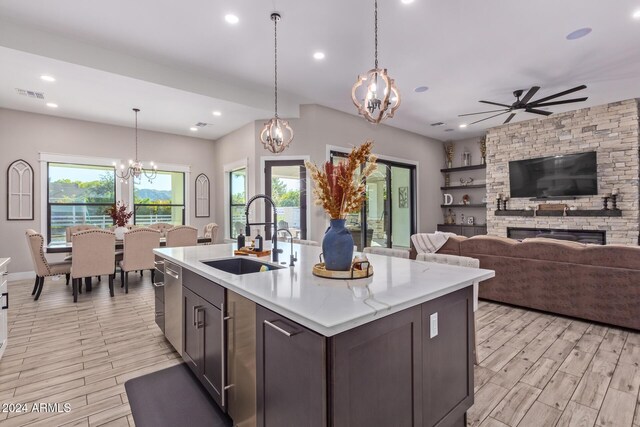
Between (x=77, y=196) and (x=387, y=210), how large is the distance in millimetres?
6592

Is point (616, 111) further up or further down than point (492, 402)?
further up

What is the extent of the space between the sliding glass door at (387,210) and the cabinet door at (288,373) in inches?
200

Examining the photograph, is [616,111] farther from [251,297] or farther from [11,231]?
[11,231]

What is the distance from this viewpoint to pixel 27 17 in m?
3.25

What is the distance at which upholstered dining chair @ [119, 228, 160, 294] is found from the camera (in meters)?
4.66

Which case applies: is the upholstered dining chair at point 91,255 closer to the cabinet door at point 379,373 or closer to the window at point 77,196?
the window at point 77,196

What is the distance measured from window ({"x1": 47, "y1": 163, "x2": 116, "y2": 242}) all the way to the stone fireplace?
8663mm

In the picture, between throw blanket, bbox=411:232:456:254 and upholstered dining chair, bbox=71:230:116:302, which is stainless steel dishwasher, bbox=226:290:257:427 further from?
Answer: upholstered dining chair, bbox=71:230:116:302

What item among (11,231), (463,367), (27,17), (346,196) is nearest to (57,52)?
(27,17)

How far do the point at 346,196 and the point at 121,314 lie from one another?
356 cm

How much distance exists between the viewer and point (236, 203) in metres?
7.17

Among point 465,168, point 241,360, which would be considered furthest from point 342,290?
point 465,168

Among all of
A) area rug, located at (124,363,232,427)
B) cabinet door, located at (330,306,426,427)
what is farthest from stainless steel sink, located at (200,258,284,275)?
cabinet door, located at (330,306,426,427)

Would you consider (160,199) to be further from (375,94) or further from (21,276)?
(375,94)
